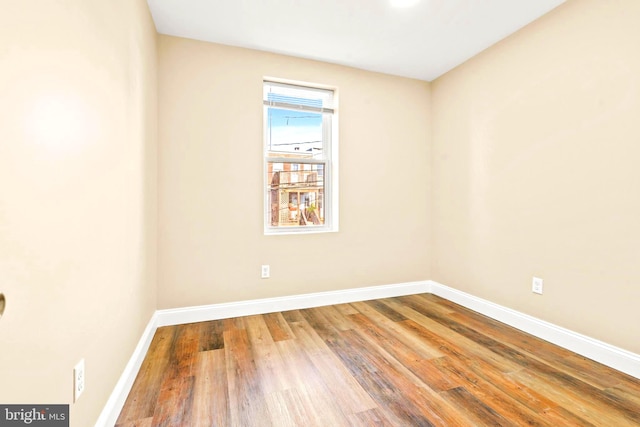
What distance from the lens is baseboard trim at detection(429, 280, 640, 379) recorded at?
1880 mm

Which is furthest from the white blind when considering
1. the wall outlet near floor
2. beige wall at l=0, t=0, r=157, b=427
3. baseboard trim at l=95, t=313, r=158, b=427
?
baseboard trim at l=95, t=313, r=158, b=427

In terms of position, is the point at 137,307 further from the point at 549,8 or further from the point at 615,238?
the point at 549,8

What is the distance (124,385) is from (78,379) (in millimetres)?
618

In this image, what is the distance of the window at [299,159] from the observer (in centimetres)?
300

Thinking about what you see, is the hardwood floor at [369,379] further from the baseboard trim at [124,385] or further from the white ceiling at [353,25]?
the white ceiling at [353,25]

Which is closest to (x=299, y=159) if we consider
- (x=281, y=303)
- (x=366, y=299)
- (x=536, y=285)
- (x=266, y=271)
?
(x=266, y=271)

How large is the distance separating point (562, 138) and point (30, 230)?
9.85 feet

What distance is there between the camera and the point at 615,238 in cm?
194

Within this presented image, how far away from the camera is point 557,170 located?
226 cm

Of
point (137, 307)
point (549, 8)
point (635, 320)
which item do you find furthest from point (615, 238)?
point (137, 307)

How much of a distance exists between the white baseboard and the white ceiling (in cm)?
236

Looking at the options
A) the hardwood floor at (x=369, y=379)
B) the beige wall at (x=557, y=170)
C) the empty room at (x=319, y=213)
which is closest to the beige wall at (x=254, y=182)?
the empty room at (x=319, y=213)

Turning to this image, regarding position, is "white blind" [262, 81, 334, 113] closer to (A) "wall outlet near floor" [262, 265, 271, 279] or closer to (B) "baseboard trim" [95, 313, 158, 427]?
(A) "wall outlet near floor" [262, 265, 271, 279]

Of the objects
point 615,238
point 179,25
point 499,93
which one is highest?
point 179,25
